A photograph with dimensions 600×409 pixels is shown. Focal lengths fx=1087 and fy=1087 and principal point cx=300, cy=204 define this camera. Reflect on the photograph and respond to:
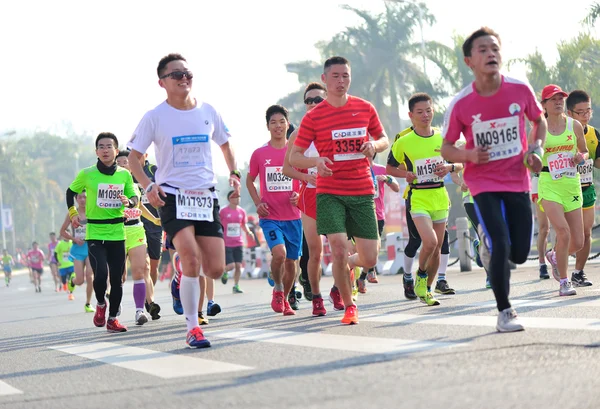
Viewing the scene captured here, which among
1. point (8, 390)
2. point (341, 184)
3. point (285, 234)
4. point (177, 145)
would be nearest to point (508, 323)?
point (341, 184)

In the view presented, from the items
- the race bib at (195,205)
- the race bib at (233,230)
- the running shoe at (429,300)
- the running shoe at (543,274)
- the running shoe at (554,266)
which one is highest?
the race bib at (233,230)

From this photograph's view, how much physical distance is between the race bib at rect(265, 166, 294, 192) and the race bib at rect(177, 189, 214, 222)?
3.11m

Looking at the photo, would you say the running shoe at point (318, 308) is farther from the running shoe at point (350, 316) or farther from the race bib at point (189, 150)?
the race bib at point (189, 150)

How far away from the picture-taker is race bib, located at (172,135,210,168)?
834cm

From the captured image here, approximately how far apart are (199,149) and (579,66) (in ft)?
111

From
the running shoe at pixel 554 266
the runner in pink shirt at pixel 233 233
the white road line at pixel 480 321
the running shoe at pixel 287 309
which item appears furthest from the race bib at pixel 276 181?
the runner in pink shirt at pixel 233 233

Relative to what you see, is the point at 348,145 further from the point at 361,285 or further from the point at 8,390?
the point at 361,285

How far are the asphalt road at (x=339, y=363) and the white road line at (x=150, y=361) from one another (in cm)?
1

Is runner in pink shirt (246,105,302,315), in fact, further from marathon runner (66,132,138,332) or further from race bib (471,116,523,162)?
race bib (471,116,523,162)

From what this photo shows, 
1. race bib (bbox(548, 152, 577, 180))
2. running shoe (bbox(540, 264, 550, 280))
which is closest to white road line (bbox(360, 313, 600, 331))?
race bib (bbox(548, 152, 577, 180))

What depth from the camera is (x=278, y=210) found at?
1153cm

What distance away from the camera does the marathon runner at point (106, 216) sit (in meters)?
11.5

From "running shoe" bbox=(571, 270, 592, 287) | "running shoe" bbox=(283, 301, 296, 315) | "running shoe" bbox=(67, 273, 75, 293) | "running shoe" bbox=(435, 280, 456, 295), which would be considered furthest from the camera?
"running shoe" bbox=(67, 273, 75, 293)

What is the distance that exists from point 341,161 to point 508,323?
234 centimetres
